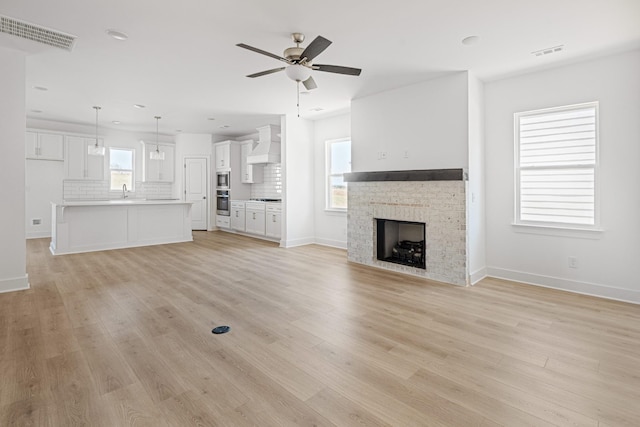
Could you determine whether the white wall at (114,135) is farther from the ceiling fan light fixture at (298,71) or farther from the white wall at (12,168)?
the ceiling fan light fixture at (298,71)

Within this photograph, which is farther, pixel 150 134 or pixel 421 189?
pixel 150 134

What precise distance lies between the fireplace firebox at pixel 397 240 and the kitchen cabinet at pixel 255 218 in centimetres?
355

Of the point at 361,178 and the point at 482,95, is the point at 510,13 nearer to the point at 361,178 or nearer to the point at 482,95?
the point at 482,95

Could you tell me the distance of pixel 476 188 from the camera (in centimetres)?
440

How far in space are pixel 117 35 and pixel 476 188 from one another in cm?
470

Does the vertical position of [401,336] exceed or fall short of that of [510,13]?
it falls short

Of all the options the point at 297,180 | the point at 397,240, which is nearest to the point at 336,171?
the point at 297,180

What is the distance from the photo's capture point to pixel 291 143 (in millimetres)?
6906

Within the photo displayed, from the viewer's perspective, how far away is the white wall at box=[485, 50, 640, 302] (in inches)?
140

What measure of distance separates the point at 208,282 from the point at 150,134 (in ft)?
22.6

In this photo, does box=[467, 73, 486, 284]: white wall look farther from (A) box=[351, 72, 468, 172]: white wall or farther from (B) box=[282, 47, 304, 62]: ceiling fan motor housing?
(B) box=[282, 47, 304, 62]: ceiling fan motor housing

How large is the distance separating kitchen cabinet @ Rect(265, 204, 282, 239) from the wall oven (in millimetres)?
1982

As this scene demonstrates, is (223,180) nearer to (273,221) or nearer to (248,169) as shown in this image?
(248,169)

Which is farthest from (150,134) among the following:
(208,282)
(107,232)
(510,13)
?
(510,13)
